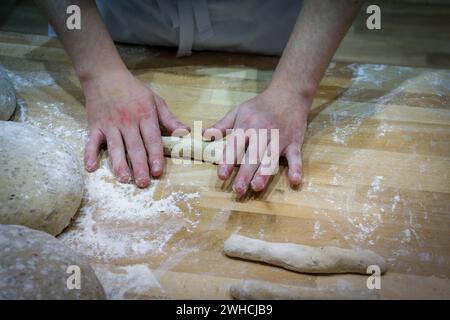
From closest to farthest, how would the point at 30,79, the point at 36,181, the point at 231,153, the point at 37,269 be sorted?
the point at 37,269
the point at 36,181
the point at 231,153
the point at 30,79

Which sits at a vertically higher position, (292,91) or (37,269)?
(292,91)

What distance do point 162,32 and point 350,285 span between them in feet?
4.36

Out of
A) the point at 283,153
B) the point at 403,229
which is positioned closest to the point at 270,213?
the point at 283,153

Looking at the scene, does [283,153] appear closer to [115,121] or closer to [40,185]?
[115,121]

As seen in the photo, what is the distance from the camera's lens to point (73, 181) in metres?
1.36

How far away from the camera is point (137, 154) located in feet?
4.97

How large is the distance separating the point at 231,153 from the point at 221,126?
0.53 ft

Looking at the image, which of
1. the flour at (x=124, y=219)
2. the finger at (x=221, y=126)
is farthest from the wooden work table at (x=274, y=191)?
the finger at (x=221, y=126)

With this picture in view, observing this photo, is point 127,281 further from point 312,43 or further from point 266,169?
point 312,43

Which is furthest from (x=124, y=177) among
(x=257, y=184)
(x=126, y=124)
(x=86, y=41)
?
(x=86, y=41)

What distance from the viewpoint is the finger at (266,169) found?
4.72ft

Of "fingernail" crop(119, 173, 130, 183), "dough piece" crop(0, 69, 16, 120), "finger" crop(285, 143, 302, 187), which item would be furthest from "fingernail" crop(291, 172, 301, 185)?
"dough piece" crop(0, 69, 16, 120)

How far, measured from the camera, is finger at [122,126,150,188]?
1472 millimetres

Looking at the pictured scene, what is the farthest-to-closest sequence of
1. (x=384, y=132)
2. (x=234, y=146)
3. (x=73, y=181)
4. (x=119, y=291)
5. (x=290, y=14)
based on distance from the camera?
(x=290, y=14) < (x=384, y=132) < (x=234, y=146) < (x=73, y=181) < (x=119, y=291)
